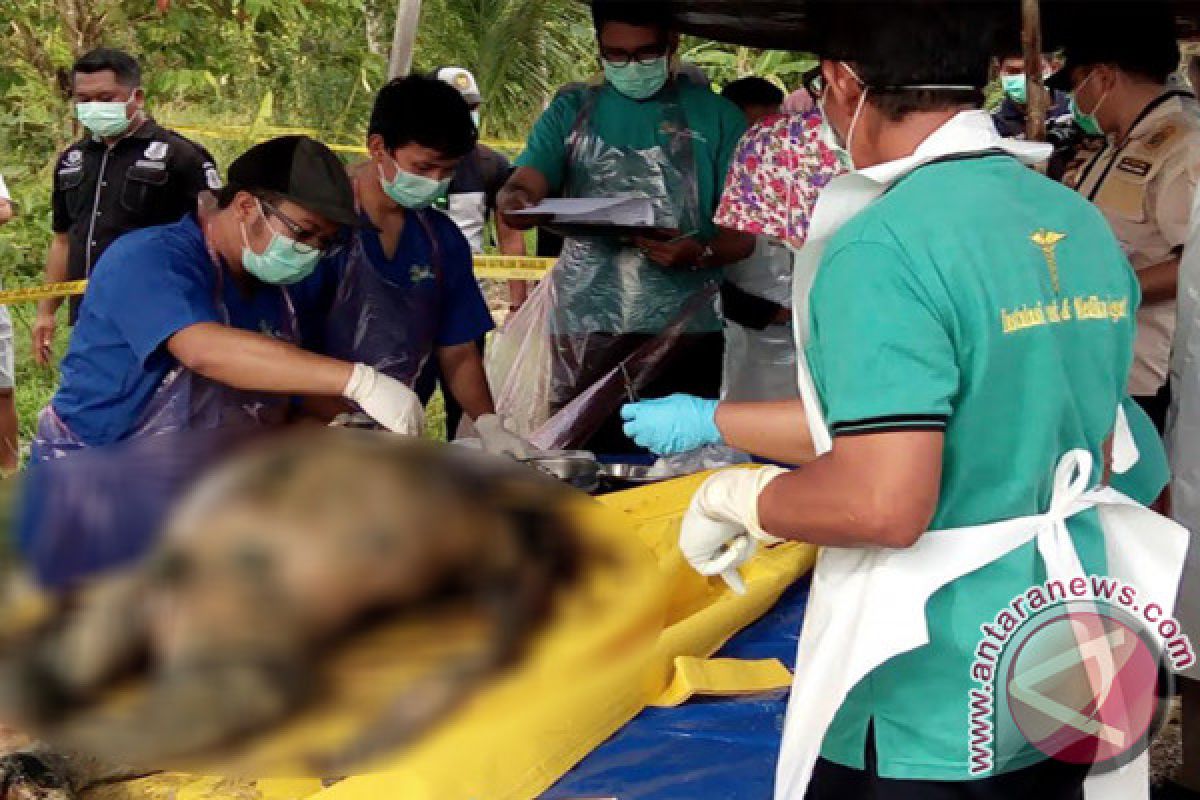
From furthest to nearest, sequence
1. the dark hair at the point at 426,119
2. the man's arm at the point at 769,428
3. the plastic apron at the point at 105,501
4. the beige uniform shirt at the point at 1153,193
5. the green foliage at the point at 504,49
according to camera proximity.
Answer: the green foliage at the point at 504,49, the beige uniform shirt at the point at 1153,193, the dark hair at the point at 426,119, the man's arm at the point at 769,428, the plastic apron at the point at 105,501

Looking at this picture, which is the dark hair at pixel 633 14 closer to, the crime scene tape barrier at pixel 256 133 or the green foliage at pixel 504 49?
the green foliage at pixel 504 49

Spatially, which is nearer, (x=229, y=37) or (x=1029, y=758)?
(x=1029, y=758)

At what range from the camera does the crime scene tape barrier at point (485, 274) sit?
4.62 metres

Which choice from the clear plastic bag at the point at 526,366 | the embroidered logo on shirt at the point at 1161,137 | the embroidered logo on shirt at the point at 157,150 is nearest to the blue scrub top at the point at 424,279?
the clear plastic bag at the point at 526,366

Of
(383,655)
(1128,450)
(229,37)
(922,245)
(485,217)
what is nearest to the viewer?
(383,655)

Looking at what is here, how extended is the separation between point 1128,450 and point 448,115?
179 cm

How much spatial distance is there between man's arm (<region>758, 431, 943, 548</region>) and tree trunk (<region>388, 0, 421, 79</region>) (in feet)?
9.59

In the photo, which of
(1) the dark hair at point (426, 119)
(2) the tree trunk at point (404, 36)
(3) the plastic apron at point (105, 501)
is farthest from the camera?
(2) the tree trunk at point (404, 36)

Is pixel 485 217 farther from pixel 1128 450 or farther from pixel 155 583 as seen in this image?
pixel 155 583

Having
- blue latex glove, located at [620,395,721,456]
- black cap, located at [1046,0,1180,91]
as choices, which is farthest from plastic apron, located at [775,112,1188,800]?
black cap, located at [1046,0,1180,91]

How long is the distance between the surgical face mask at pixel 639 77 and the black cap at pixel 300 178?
1389 mm

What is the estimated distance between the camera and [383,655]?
595 millimetres

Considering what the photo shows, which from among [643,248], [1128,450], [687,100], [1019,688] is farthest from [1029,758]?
[687,100]

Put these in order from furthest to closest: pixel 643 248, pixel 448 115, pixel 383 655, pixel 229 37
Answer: pixel 229 37 → pixel 643 248 → pixel 448 115 → pixel 383 655
